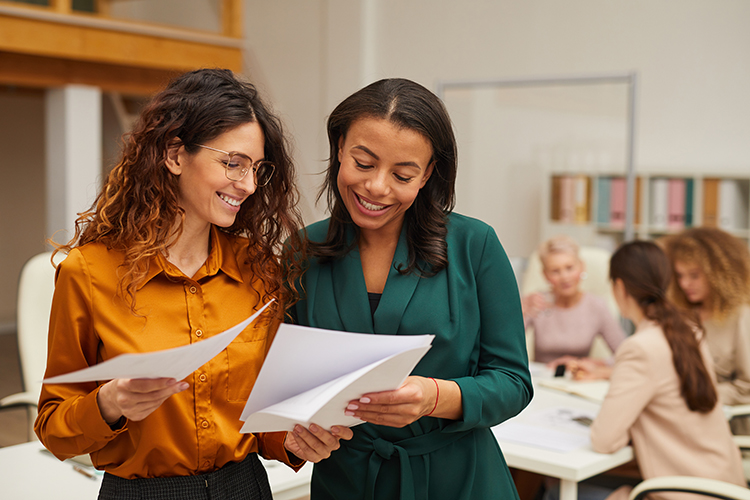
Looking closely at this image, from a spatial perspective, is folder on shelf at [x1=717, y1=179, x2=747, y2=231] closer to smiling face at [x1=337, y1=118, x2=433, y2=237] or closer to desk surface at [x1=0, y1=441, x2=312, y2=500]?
desk surface at [x1=0, y1=441, x2=312, y2=500]

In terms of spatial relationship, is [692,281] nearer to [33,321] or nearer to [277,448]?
[277,448]

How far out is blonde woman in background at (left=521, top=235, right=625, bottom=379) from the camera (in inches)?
149

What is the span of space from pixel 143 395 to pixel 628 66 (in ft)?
16.2

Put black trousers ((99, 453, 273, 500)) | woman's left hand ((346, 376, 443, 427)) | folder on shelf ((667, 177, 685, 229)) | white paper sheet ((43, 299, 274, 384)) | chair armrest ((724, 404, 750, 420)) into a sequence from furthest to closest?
folder on shelf ((667, 177, 685, 229)), chair armrest ((724, 404, 750, 420)), black trousers ((99, 453, 273, 500)), woman's left hand ((346, 376, 443, 427)), white paper sheet ((43, 299, 274, 384))

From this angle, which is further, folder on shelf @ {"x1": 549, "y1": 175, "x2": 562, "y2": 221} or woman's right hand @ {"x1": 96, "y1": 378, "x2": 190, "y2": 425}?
folder on shelf @ {"x1": 549, "y1": 175, "x2": 562, "y2": 221}

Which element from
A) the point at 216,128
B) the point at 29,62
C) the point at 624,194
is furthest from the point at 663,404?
the point at 29,62

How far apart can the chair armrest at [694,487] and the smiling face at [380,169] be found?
4.55 feet

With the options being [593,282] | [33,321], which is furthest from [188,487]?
[593,282]

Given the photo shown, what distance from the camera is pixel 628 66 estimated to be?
522 cm

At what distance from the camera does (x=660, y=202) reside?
185 inches

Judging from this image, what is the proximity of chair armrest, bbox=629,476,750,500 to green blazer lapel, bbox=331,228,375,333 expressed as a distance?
1.31 meters

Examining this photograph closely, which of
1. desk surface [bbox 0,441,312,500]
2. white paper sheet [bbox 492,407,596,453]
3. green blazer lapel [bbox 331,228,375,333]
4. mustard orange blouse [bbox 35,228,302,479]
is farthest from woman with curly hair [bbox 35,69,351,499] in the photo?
white paper sheet [bbox 492,407,596,453]

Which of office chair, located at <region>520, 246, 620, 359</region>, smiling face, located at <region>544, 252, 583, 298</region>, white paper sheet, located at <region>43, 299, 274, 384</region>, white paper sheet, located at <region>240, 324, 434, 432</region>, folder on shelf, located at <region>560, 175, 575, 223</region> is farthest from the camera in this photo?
folder on shelf, located at <region>560, 175, 575, 223</region>

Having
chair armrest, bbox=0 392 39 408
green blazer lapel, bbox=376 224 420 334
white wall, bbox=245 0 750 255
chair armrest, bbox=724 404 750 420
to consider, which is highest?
white wall, bbox=245 0 750 255
